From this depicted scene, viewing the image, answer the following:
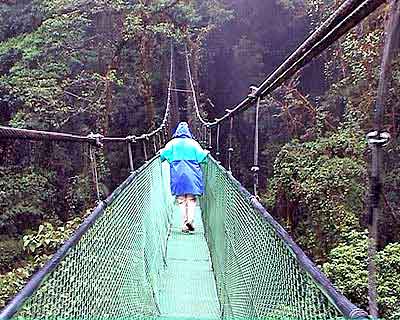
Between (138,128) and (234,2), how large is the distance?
2.57m

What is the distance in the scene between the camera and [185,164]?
3615mm

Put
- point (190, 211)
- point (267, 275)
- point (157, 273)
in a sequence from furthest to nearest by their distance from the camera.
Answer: point (190, 211), point (157, 273), point (267, 275)

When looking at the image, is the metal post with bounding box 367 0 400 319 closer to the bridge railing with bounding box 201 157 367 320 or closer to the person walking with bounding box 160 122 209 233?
the bridge railing with bounding box 201 157 367 320

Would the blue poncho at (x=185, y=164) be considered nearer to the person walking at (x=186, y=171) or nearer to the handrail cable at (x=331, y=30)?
the person walking at (x=186, y=171)

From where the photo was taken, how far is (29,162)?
857 centimetres

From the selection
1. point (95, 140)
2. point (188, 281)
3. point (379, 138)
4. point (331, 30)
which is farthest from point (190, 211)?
point (379, 138)

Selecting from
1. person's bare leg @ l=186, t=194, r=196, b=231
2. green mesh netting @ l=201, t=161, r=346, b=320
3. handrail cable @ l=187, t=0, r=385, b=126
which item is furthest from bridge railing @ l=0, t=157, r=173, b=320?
person's bare leg @ l=186, t=194, r=196, b=231

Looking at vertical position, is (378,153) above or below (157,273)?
above

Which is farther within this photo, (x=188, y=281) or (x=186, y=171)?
(x=186, y=171)

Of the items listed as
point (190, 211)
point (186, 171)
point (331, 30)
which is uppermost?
point (331, 30)

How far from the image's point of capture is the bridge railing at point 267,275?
653mm

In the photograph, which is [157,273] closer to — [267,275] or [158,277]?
[158,277]

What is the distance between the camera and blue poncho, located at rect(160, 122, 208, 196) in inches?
142

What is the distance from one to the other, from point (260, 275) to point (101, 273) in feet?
0.91
